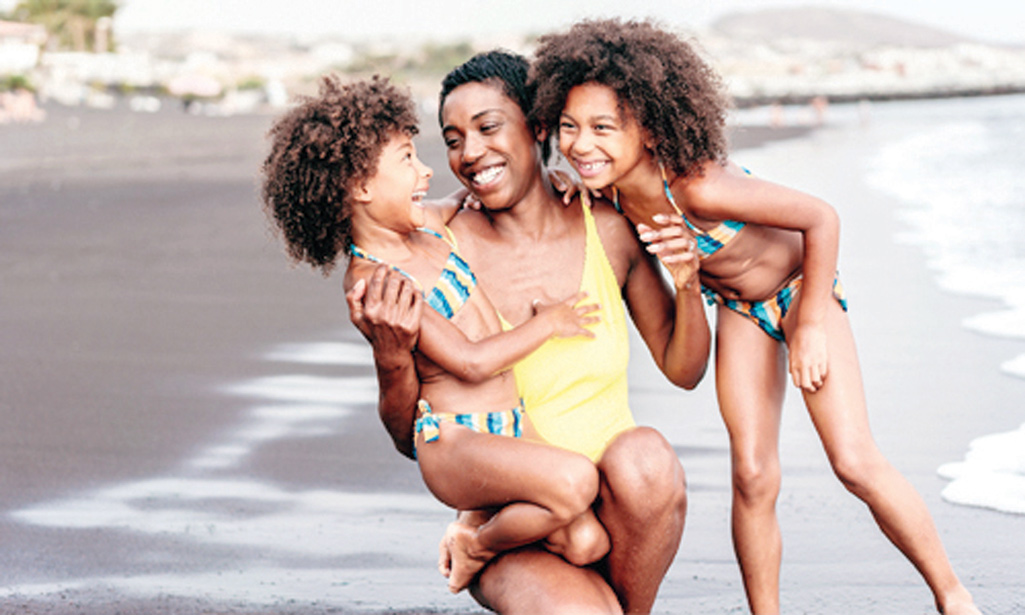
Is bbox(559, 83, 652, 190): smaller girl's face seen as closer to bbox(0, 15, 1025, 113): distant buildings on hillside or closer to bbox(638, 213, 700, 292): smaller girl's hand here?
bbox(638, 213, 700, 292): smaller girl's hand

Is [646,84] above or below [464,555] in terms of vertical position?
above

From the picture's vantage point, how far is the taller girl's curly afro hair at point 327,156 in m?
2.95

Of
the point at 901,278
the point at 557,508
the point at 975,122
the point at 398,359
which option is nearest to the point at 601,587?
the point at 557,508

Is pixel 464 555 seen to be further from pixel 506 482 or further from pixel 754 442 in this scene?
pixel 754 442

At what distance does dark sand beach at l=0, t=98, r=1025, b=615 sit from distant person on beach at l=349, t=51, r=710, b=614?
0.59 m

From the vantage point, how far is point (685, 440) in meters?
4.92

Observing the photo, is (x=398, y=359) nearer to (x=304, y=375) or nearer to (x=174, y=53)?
(x=304, y=375)

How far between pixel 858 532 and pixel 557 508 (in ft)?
5.38

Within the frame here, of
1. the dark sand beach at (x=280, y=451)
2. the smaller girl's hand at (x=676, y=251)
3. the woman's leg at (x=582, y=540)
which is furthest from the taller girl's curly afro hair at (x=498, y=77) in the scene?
the dark sand beach at (x=280, y=451)

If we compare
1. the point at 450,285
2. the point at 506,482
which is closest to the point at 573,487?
the point at 506,482

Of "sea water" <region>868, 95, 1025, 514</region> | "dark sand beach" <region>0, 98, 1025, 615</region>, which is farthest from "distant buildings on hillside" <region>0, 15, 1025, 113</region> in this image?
"dark sand beach" <region>0, 98, 1025, 615</region>

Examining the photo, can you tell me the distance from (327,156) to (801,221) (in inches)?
51.2

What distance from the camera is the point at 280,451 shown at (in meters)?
4.75

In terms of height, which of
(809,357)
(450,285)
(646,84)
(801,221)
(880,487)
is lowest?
(880,487)
